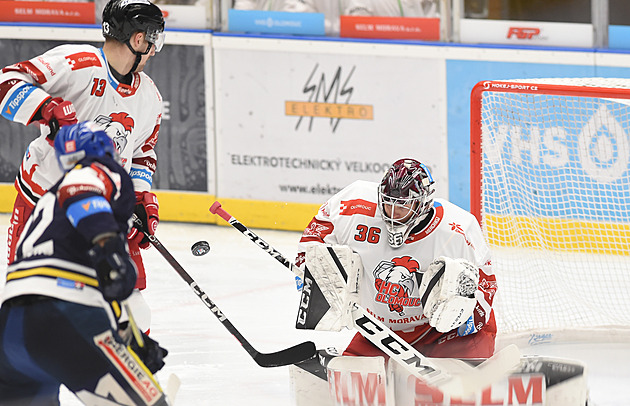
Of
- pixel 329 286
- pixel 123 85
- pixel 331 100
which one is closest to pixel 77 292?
pixel 329 286

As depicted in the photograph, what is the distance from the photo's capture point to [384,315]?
3.60 m

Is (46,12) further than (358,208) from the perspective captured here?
Yes

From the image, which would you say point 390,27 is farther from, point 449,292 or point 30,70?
point 449,292

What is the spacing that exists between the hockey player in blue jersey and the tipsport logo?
3.73m

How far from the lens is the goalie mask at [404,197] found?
342cm

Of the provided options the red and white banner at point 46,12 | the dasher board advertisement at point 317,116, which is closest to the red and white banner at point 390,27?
the dasher board advertisement at point 317,116

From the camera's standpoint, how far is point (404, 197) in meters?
3.41

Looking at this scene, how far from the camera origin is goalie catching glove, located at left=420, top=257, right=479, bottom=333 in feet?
11.0

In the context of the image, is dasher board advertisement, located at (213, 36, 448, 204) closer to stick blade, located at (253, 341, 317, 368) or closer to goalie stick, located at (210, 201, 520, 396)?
stick blade, located at (253, 341, 317, 368)

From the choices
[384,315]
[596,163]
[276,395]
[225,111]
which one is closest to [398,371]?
[384,315]

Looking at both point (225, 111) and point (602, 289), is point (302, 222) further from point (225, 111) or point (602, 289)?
point (602, 289)

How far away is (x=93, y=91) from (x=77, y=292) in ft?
3.85

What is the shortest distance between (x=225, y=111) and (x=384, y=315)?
338 centimetres

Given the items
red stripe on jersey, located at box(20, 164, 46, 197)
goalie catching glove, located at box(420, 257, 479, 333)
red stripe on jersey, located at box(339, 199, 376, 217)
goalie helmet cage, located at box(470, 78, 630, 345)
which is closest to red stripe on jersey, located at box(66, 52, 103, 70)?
red stripe on jersey, located at box(20, 164, 46, 197)
